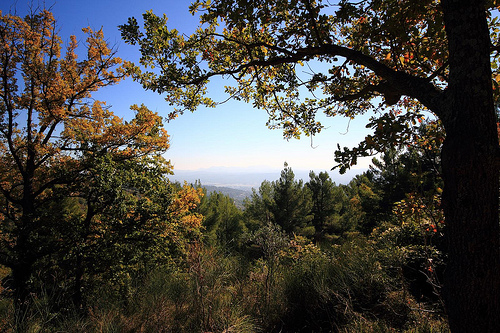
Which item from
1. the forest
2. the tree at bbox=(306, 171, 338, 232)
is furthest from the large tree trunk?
the tree at bbox=(306, 171, 338, 232)

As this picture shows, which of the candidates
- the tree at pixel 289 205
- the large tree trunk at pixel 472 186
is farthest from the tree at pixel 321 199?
the large tree trunk at pixel 472 186

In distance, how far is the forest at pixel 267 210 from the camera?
55.6 inches

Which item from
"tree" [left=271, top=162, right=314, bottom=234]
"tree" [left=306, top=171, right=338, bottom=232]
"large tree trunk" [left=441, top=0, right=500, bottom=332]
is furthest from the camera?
"tree" [left=306, top=171, right=338, bottom=232]

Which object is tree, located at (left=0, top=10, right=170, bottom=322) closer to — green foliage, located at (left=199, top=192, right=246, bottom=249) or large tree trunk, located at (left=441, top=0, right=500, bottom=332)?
large tree trunk, located at (left=441, top=0, right=500, bottom=332)

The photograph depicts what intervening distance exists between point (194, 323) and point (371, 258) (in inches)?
129

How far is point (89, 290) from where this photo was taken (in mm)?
5820

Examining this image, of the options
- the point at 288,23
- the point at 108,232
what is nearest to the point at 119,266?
the point at 108,232

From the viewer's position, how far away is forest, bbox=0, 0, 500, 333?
141cm

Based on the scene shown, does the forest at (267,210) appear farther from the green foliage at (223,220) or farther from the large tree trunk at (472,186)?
the green foliage at (223,220)

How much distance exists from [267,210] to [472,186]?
131 inches

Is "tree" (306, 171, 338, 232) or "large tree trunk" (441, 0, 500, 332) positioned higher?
"large tree trunk" (441, 0, 500, 332)

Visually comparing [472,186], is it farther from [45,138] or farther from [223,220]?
[223,220]

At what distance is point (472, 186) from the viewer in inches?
53.1

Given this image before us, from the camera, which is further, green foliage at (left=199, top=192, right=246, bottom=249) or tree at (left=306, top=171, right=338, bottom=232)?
tree at (left=306, top=171, right=338, bottom=232)
